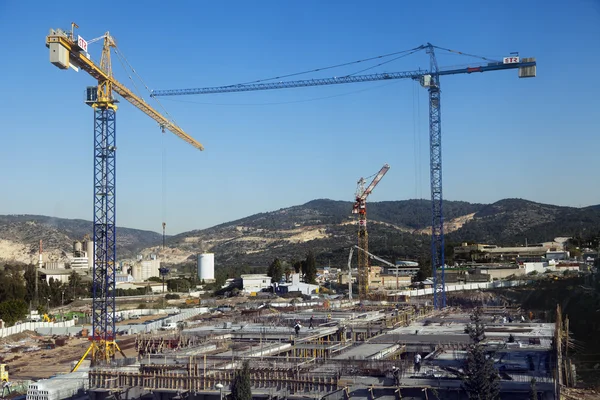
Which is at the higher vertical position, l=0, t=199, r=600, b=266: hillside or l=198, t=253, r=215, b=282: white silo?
l=0, t=199, r=600, b=266: hillside

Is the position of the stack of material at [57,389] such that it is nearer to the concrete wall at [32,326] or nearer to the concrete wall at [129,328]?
the concrete wall at [129,328]

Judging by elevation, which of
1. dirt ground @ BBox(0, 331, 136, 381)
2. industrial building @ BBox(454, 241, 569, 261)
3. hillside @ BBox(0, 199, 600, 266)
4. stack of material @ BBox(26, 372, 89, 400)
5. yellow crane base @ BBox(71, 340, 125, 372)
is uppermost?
hillside @ BBox(0, 199, 600, 266)

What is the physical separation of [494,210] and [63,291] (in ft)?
397

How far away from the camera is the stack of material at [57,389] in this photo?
17016 millimetres

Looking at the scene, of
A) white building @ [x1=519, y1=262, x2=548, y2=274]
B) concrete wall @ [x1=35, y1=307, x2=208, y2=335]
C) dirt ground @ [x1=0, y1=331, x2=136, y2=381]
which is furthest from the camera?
white building @ [x1=519, y1=262, x2=548, y2=274]

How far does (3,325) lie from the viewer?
42312 mm

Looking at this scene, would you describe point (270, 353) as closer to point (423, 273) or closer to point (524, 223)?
point (423, 273)

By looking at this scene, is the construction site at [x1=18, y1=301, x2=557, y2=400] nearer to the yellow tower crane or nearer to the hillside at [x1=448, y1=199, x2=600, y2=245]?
the yellow tower crane

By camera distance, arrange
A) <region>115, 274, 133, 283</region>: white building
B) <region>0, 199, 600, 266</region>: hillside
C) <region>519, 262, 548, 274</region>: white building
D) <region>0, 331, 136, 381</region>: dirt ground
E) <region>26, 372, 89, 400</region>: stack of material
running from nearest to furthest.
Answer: <region>26, 372, 89, 400</region>: stack of material, <region>0, 331, 136, 381</region>: dirt ground, <region>519, 262, 548, 274</region>: white building, <region>115, 274, 133, 283</region>: white building, <region>0, 199, 600, 266</region>: hillside

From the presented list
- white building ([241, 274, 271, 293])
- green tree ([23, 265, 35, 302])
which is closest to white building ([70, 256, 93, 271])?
green tree ([23, 265, 35, 302])

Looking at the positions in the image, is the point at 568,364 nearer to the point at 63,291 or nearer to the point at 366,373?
the point at 366,373

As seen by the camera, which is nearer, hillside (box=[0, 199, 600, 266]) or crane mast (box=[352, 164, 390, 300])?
crane mast (box=[352, 164, 390, 300])

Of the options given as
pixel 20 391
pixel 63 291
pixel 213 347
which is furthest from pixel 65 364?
pixel 63 291

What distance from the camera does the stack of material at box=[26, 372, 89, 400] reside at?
17016 mm
